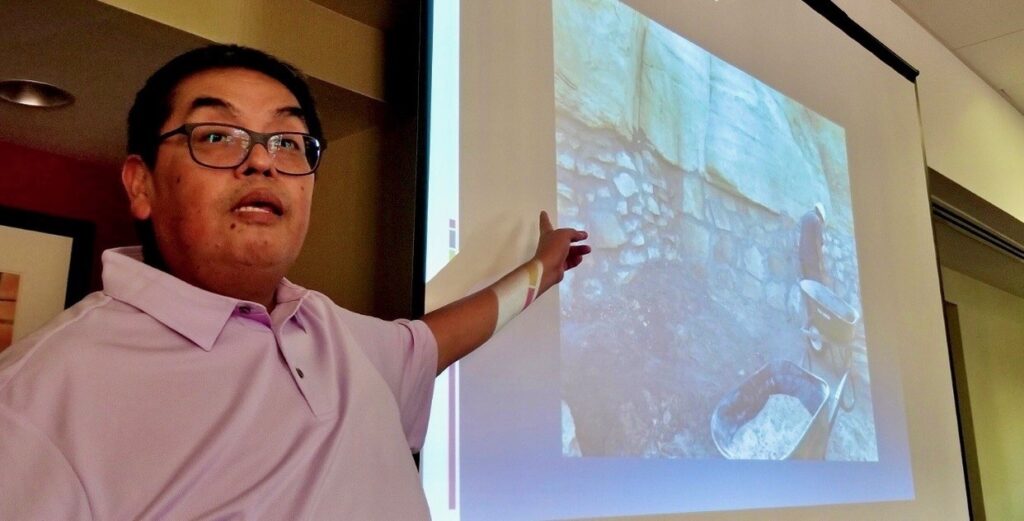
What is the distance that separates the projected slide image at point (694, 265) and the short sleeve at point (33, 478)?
851 millimetres

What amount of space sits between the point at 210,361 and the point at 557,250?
68cm

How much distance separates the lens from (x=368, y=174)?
1.51 meters

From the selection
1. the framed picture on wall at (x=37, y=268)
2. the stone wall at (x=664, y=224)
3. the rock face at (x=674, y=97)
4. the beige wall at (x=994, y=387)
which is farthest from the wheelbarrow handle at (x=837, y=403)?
the beige wall at (x=994, y=387)

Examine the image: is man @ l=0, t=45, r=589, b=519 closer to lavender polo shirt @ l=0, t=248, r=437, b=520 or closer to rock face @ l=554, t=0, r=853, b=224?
lavender polo shirt @ l=0, t=248, r=437, b=520

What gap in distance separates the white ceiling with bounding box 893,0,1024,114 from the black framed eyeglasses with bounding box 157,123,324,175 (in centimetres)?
263

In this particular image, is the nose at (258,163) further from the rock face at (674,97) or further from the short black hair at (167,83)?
the rock face at (674,97)

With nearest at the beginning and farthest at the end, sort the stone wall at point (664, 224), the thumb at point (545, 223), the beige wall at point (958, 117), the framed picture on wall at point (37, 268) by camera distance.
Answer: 1. the framed picture on wall at point (37, 268)
2. the thumb at point (545, 223)
3. the stone wall at point (664, 224)
4. the beige wall at point (958, 117)

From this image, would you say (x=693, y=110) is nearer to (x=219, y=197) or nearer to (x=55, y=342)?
(x=219, y=197)

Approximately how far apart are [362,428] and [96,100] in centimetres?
92

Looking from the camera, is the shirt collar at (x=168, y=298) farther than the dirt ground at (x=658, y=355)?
No

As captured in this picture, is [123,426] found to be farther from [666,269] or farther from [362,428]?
[666,269]

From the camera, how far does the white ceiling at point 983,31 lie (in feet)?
9.27

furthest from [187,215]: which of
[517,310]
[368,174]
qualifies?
[368,174]

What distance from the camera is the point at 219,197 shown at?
81 centimetres
